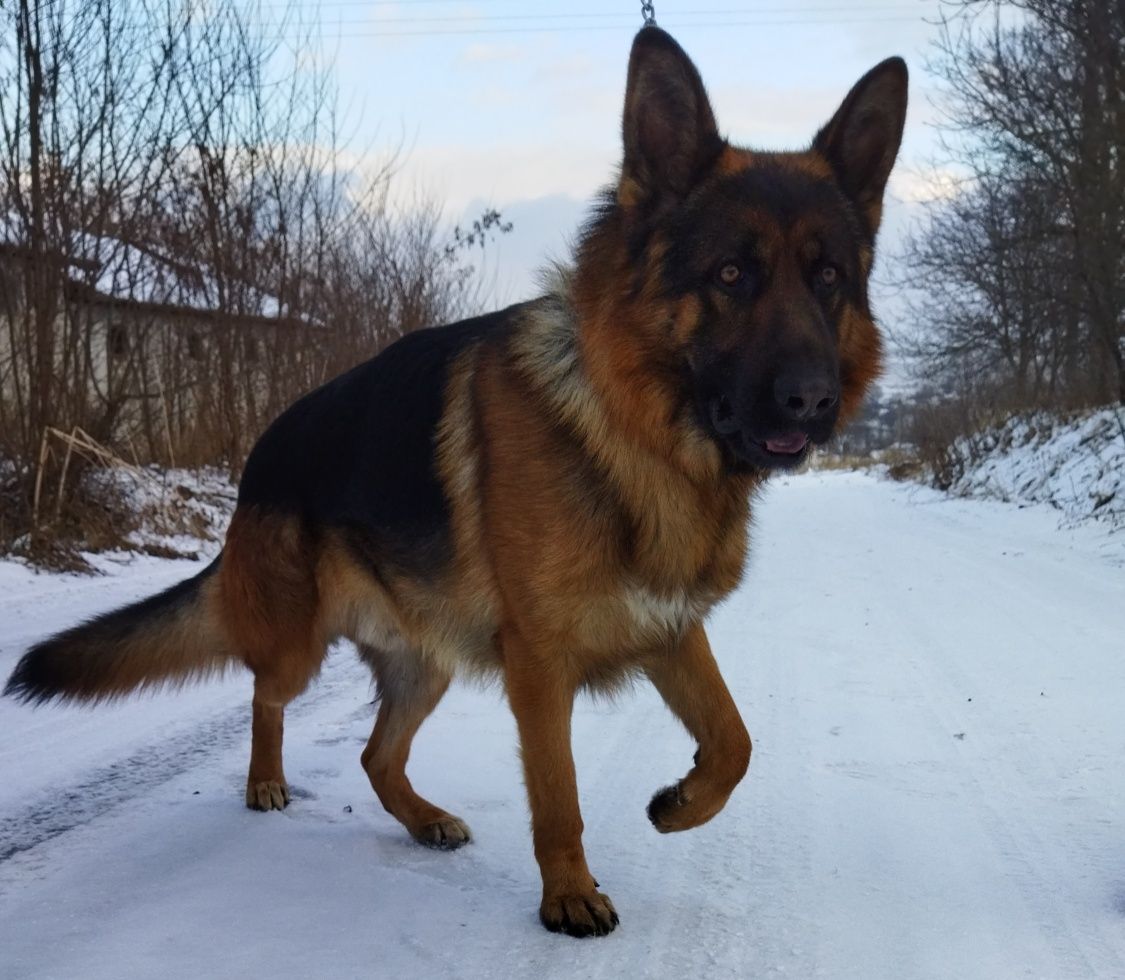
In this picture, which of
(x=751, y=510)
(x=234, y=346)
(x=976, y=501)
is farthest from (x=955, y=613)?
(x=976, y=501)

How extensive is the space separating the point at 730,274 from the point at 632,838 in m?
1.67

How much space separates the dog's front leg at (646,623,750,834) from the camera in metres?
2.84

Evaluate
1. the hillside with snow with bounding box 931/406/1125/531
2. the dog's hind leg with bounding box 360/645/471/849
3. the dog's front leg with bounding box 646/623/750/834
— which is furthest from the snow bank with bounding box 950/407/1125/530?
the dog's hind leg with bounding box 360/645/471/849

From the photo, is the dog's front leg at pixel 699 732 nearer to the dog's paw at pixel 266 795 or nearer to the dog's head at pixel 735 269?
the dog's head at pixel 735 269

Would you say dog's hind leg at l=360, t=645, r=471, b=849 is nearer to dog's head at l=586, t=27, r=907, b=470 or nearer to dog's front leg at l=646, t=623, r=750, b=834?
dog's front leg at l=646, t=623, r=750, b=834

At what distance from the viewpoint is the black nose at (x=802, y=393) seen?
2543mm

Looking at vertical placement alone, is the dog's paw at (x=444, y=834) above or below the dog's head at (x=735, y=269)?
below

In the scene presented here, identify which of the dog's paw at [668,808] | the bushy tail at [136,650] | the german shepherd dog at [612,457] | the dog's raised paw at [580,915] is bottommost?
the dog's raised paw at [580,915]

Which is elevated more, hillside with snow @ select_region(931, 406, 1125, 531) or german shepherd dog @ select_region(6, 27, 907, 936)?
german shepherd dog @ select_region(6, 27, 907, 936)

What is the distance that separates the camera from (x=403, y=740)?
3.50 m

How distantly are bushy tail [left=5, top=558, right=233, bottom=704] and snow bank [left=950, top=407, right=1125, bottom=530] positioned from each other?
9.96 m

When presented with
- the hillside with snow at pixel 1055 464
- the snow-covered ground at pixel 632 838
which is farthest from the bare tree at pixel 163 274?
the hillside with snow at pixel 1055 464

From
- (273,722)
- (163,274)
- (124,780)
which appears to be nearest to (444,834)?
(273,722)

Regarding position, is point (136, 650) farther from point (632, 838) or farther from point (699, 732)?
point (699, 732)
